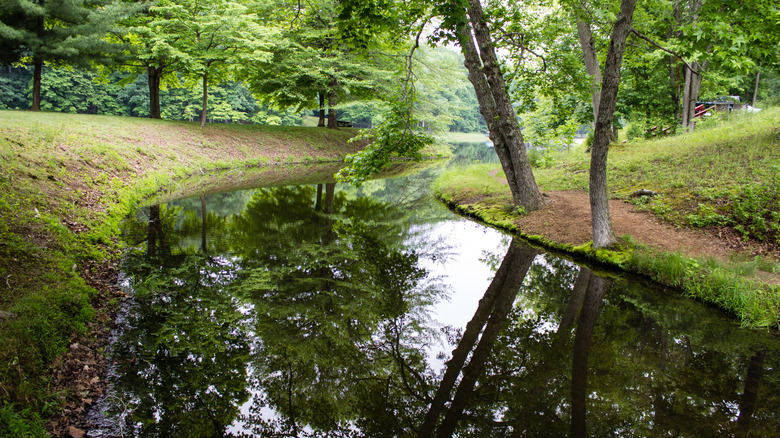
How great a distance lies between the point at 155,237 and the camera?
30.3ft

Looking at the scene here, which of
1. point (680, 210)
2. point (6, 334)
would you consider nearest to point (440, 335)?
point (6, 334)

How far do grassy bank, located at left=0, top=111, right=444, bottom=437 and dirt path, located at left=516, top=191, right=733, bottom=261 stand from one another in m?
8.64

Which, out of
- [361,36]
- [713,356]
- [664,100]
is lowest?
[713,356]

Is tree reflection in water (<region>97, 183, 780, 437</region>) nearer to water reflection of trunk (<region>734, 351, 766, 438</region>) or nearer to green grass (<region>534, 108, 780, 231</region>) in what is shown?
water reflection of trunk (<region>734, 351, 766, 438</region>)

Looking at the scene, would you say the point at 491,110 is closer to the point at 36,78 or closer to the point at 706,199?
the point at 706,199

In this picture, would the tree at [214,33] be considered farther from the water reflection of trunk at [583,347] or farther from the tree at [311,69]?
the water reflection of trunk at [583,347]

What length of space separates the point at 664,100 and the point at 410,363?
20.0m

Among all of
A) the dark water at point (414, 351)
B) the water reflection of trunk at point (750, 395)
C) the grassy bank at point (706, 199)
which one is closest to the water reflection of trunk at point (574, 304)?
the dark water at point (414, 351)

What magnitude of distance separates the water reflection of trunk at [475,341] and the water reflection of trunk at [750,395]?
2364 millimetres

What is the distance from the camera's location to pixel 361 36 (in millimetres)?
6961

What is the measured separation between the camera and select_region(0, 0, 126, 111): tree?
18.8m

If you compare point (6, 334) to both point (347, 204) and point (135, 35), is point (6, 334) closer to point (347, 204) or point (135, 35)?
point (347, 204)

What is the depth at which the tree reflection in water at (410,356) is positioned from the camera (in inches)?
156

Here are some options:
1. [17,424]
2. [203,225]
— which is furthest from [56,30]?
[17,424]
